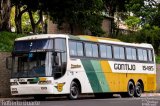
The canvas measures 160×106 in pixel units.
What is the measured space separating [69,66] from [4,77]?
13.4ft

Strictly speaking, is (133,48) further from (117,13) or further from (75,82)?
(117,13)

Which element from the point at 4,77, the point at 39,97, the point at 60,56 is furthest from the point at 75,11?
the point at 60,56

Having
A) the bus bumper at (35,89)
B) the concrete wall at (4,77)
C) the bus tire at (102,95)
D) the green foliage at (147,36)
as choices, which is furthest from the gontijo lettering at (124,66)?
Answer: the green foliage at (147,36)

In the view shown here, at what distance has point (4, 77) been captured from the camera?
29.7 m

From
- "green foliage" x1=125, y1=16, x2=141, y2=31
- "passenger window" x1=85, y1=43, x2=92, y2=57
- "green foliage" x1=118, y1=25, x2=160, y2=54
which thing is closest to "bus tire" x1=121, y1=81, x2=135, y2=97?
"passenger window" x1=85, y1=43, x2=92, y2=57

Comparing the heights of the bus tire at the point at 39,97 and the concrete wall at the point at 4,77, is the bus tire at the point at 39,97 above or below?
below

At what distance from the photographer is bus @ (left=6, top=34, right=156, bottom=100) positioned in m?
26.5

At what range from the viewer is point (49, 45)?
2691cm

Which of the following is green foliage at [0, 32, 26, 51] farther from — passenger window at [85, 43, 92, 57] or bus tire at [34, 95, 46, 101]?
passenger window at [85, 43, 92, 57]

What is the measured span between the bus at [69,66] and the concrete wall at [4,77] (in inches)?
61.1

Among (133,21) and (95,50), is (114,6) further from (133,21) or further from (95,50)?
(95,50)

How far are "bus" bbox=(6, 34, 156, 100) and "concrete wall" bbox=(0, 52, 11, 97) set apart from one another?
155 centimetres

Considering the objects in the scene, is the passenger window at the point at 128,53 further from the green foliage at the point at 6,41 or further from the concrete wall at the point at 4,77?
the concrete wall at the point at 4,77

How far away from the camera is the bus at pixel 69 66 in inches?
→ 1045
